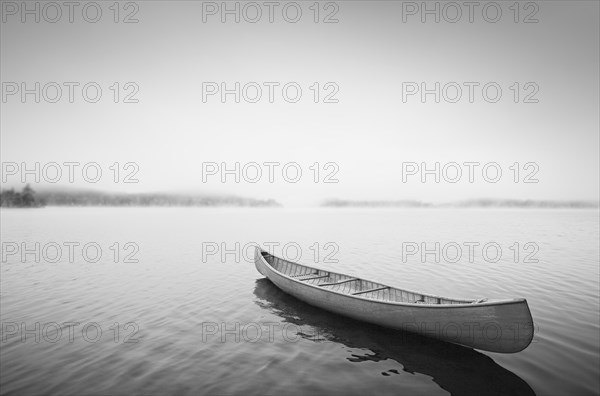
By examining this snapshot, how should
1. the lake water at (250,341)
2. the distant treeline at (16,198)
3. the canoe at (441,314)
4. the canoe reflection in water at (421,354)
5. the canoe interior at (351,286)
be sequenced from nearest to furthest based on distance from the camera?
1. the canoe reflection in water at (421,354)
2. the lake water at (250,341)
3. the canoe at (441,314)
4. the canoe interior at (351,286)
5. the distant treeline at (16,198)

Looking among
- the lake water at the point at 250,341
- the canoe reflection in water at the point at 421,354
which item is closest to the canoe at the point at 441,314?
the canoe reflection in water at the point at 421,354

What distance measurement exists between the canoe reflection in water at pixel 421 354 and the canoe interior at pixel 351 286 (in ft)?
4.13

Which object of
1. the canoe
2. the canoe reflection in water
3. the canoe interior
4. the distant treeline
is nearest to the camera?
the canoe reflection in water

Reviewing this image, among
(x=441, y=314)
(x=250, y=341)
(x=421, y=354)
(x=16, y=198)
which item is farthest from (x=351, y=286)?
(x=16, y=198)

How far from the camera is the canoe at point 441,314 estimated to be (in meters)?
8.53

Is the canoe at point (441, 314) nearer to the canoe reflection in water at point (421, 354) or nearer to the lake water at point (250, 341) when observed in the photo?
the canoe reflection in water at point (421, 354)

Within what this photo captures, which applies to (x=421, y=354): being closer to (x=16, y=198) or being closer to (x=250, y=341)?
(x=250, y=341)

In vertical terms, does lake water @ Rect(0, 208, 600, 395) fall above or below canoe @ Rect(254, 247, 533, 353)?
below

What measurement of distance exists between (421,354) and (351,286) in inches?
231

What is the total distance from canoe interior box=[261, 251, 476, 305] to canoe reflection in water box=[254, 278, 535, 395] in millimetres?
1260

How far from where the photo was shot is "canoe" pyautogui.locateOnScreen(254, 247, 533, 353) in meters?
8.53

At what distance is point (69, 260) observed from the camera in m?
25.6

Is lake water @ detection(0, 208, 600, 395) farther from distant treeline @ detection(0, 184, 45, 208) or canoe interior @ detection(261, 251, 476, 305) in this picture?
distant treeline @ detection(0, 184, 45, 208)

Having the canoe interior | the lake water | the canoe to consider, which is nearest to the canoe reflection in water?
the lake water
